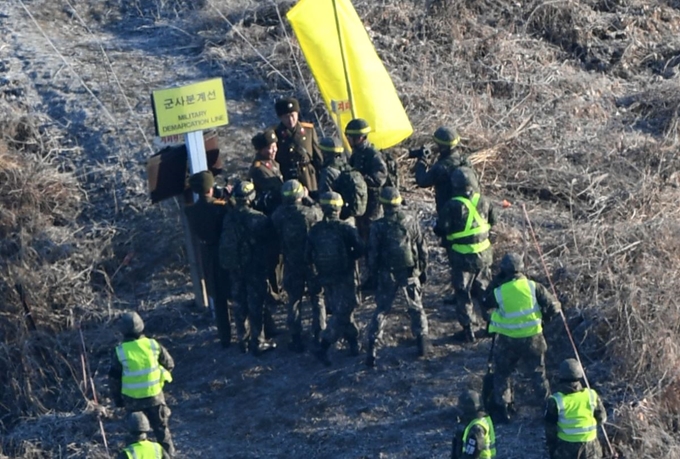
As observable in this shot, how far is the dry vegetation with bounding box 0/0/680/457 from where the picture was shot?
12.7 metres

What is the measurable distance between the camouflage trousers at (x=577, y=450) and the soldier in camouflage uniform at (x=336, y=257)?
8.93 feet

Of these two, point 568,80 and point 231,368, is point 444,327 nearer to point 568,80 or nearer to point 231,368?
point 231,368

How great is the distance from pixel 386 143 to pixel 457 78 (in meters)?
3.46

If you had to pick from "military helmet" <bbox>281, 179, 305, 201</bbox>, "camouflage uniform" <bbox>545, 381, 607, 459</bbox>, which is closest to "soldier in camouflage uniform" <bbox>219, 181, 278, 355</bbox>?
"military helmet" <bbox>281, 179, 305, 201</bbox>

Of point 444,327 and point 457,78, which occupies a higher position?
point 457,78

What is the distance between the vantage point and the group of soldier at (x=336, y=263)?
11.4 metres

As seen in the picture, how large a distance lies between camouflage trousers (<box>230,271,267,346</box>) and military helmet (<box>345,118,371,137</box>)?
182 cm

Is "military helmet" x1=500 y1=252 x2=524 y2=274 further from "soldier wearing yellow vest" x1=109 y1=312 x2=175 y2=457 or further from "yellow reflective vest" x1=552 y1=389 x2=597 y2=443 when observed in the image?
"soldier wearing yellow vest" x1=109 y1=312 x2=175 y2=457

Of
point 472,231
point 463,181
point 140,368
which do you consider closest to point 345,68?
point 463,181

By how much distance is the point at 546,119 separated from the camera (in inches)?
666

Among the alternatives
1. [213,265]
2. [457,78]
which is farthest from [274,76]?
[213,265]

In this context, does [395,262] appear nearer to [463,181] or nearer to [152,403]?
[463,181]

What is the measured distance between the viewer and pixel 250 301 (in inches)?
508

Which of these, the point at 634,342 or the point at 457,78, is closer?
the point at 634,342
